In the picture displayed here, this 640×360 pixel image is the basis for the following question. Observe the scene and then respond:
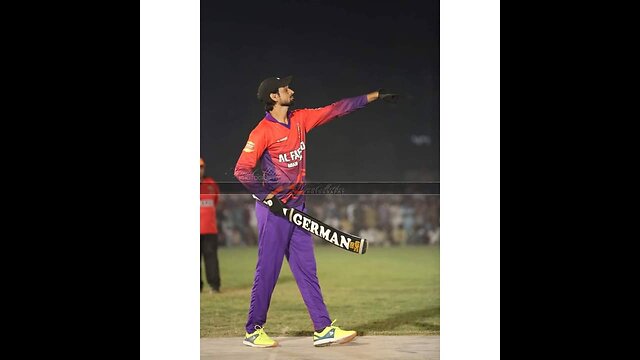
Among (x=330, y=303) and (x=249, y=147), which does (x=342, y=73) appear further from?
(x=330, y=303)

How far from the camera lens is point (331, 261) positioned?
286 inches

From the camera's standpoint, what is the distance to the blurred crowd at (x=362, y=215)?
641cm

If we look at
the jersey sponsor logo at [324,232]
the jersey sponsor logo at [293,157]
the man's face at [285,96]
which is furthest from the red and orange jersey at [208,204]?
the man's face at [285,96]

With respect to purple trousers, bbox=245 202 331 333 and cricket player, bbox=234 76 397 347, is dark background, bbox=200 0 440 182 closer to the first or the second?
cricket player, bbox=234 76 397 347

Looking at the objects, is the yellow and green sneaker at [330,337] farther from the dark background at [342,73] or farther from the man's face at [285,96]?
the man's face at [285,96]

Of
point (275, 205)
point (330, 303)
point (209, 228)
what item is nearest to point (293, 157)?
point (275, 205)

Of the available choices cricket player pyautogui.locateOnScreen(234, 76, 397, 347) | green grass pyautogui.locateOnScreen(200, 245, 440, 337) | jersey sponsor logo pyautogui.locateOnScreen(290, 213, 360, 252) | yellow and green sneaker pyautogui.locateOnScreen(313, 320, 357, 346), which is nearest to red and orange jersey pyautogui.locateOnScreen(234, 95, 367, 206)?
cricket player pyautogui.locateOnScreen(234, 76, 397, 347)

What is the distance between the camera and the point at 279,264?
6.30 m

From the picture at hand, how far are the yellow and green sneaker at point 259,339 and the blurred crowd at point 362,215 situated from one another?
63cm

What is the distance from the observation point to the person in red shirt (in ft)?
20.7

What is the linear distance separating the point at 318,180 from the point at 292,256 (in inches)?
21.8
